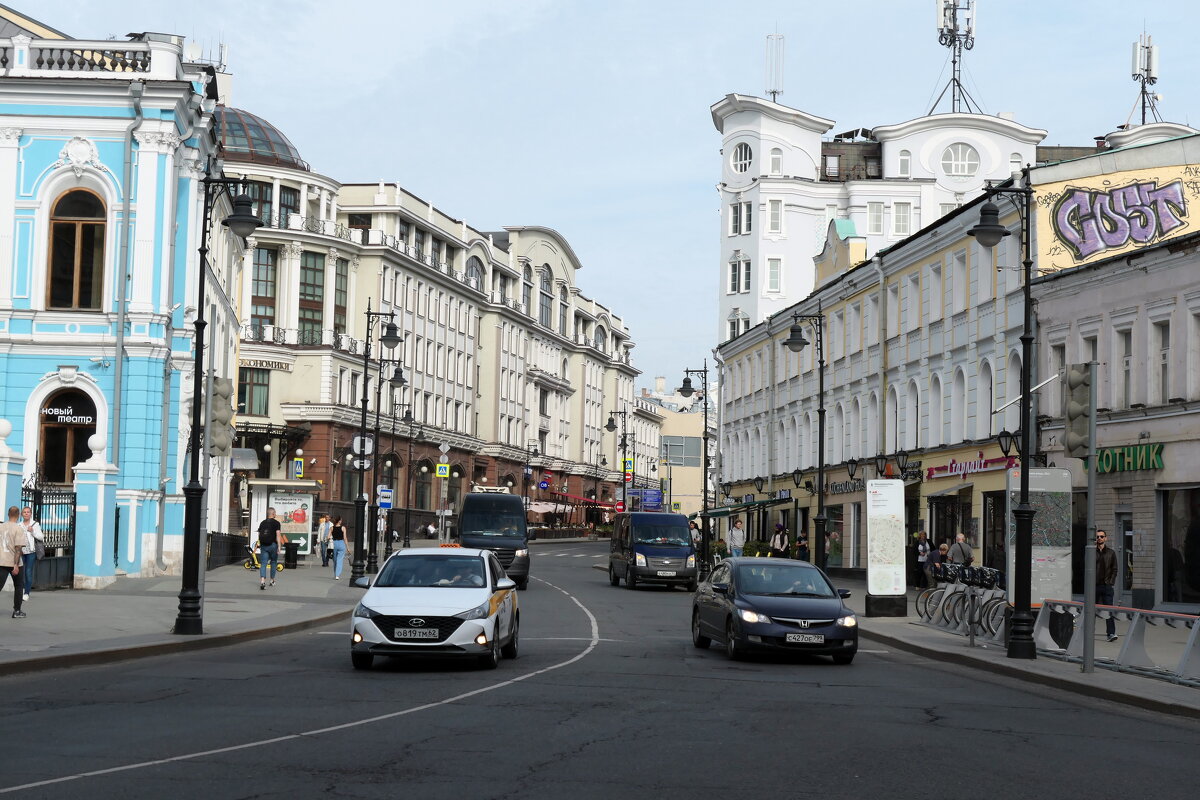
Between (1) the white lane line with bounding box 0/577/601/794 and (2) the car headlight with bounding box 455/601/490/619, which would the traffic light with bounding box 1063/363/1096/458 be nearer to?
(1) the white lane line with bounding box 0/577/601/794

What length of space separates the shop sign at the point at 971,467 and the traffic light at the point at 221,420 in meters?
21.9

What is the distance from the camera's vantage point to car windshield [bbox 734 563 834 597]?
70.3ft

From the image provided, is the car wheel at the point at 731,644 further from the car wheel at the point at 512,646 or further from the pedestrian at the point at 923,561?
the pedestrian at the point at 923,561

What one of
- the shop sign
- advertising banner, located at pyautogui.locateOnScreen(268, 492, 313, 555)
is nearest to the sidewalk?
the shop sign

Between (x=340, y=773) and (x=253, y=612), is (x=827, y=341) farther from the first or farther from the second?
(x=340, y=773)

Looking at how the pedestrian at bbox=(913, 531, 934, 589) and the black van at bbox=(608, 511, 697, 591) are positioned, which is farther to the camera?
the black van at bbox=(608, 511, 697, 591)

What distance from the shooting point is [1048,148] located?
9288cm

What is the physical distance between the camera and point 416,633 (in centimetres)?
1778

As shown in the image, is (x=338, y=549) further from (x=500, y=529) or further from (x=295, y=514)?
(x=295, y=514)

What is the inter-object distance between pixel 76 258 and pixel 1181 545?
28.3 m

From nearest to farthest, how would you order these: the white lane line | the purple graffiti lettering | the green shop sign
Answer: the white lane line, the green shop sign, the purple graffiti lettering

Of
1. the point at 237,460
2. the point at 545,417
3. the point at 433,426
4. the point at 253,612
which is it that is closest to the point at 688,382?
Result: the point at 237,460

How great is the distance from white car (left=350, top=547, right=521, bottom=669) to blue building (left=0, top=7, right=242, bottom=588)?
66.2 feet

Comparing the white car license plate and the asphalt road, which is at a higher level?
the white car license plate
